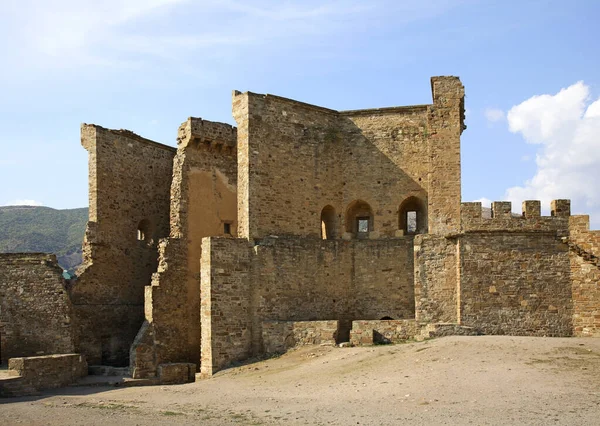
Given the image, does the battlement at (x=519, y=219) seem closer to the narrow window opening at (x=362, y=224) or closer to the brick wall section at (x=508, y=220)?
the brick wall section at (x=508, y=220)

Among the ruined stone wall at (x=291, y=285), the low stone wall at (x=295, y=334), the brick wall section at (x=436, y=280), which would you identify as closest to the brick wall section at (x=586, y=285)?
the brick wall section at (x=436, y=280)

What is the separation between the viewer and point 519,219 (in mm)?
19203

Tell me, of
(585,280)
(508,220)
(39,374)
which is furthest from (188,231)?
(585,280)

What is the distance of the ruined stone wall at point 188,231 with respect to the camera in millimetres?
21609

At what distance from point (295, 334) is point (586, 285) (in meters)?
7.33

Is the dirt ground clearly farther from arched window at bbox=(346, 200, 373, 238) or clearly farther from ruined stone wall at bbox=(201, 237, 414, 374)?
arched window at bbox=(346, 200, 373, 238)

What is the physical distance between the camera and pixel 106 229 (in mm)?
23234

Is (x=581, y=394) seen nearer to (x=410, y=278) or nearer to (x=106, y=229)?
(x=410, y=278)

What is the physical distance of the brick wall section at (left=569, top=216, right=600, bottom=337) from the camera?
18203 mm

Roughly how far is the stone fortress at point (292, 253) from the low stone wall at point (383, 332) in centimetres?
5

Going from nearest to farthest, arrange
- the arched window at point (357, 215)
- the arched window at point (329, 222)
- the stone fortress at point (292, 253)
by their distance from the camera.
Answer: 1. the stone fortress at point (292, 253)
2. the arched window at point (329, 222)
3. the arched window at point (357, 215)

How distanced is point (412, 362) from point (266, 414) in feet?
13.6

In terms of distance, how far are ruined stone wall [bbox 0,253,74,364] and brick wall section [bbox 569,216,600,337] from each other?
43.3 feet

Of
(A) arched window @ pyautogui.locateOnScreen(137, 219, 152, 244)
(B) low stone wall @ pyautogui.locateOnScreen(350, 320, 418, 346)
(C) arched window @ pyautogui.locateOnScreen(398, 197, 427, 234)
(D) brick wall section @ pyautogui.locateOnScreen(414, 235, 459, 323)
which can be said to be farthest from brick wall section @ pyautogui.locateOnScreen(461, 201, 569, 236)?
(A) arched window @ pyautogui.locateOnScreen(137, 219, 152, 244)
